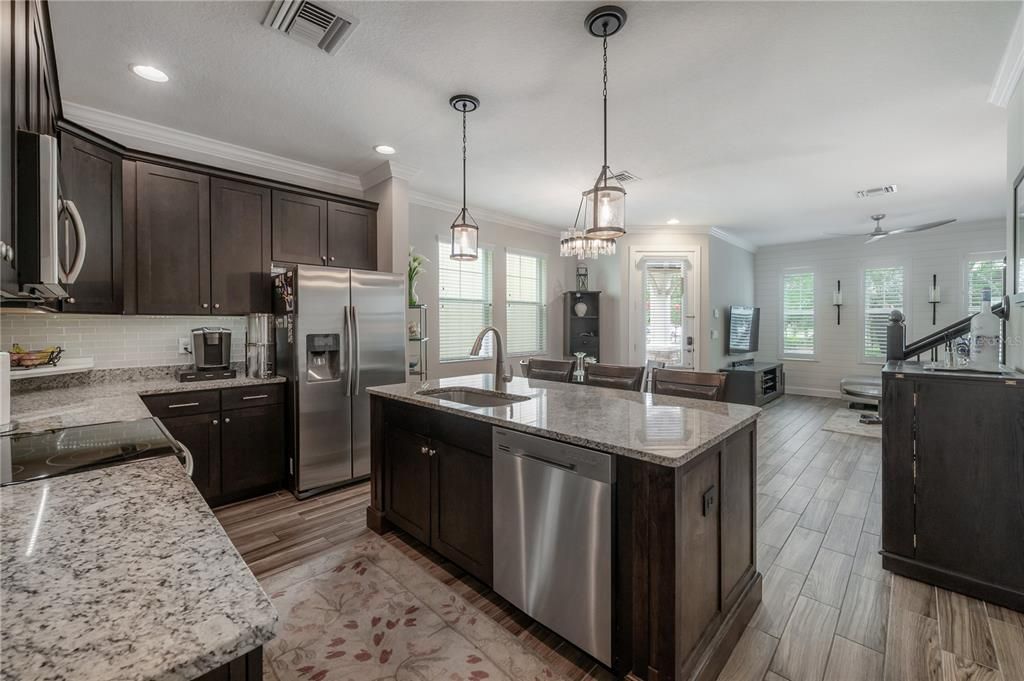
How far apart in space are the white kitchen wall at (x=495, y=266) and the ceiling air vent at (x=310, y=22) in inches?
101

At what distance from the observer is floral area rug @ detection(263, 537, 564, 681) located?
1.72 meters

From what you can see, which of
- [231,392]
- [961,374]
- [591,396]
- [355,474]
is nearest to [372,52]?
[591,396]

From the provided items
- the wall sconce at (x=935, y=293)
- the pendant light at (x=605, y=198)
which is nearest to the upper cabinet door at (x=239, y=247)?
the pendant light at (x=605, y=198)

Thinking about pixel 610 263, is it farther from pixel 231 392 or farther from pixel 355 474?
pixel 231 392

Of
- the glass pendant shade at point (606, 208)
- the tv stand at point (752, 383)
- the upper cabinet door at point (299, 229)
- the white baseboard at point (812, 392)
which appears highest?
the upper cabinet door at point (299, 229)

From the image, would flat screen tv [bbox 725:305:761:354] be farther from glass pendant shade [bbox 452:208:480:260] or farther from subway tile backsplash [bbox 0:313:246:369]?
subway tile backsplash [bbox 0:313:246:369]

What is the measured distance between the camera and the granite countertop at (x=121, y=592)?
52 centimetres

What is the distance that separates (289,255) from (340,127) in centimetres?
116

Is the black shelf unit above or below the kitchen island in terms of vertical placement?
above

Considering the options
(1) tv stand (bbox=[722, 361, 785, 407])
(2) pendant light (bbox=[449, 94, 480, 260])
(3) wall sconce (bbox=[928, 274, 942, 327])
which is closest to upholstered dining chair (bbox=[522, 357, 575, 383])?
(2) pendant light (bbox=[449, 94, 480, 260])

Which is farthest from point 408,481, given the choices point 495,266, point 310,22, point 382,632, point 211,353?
point 495,266

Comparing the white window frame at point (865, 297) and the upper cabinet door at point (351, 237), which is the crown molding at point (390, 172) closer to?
the upper cabinet door at point (351, 237)

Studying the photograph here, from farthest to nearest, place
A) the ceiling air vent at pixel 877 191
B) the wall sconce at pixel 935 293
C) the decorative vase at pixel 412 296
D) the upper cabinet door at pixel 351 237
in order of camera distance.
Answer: the wall sconce at pixel 935 293 → the ceiling air vent at pixel 877 191 → the decorative vase at pixel 412 296 → the upper cabinet door at pixel 351 237

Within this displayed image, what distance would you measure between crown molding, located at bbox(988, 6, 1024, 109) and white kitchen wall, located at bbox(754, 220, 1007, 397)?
4.94 metres
